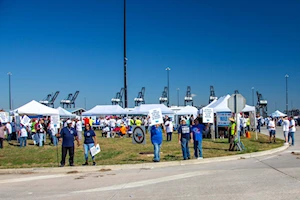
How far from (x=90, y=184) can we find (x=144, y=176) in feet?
6.05

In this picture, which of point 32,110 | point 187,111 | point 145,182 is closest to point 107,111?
point 187,111

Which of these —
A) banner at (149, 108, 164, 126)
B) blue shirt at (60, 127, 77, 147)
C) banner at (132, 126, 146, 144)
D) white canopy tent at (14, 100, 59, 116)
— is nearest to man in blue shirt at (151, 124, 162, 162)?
banner at (149, 108, 164, 126)

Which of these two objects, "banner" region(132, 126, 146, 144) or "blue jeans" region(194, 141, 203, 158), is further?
"banner" region(132, 126, 146, 144)

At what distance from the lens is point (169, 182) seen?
9.95 metres

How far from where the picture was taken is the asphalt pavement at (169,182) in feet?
27.2

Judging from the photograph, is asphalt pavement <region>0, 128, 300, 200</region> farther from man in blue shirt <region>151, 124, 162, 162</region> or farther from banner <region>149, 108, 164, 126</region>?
banner <region>149, 108, 164, 126</region>

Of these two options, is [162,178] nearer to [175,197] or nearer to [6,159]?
[175,197]

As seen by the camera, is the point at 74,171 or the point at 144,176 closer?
the point at 144,176

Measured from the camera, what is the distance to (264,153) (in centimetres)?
1656

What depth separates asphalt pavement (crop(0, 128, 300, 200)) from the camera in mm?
8289

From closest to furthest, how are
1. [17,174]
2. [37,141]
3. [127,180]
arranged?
[127,180]
[17,174]
[37,141]

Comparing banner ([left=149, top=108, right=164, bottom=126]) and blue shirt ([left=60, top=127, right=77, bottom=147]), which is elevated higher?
banner ([left=149, top=108, right=164, bottom=126])

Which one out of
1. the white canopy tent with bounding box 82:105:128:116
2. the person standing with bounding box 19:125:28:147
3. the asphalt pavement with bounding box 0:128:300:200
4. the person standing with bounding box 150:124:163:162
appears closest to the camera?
the asphalt pavement with bounding box 0:128:300:200

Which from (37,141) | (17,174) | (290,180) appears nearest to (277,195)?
(290,180)
